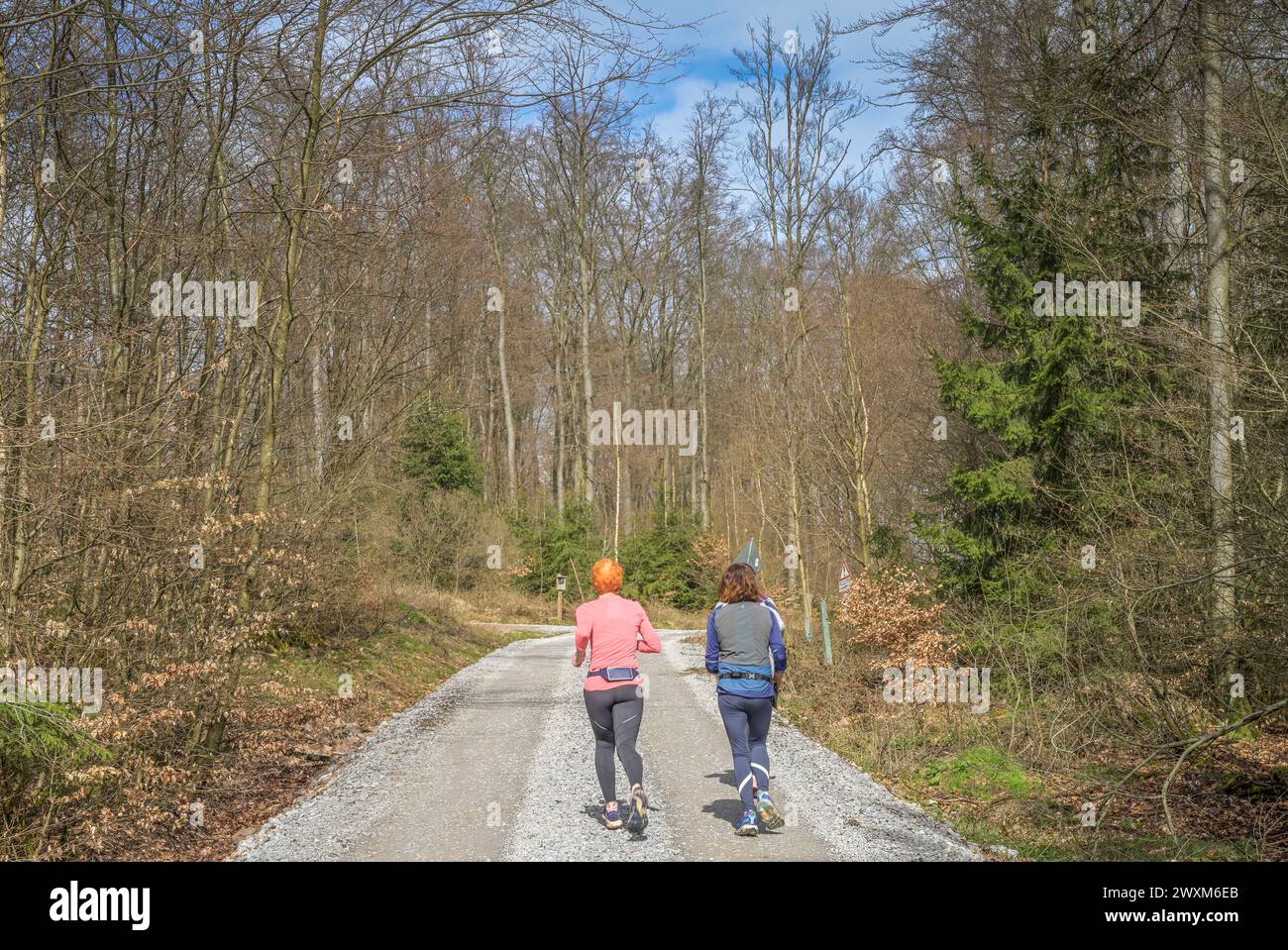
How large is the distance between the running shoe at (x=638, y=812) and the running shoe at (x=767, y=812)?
85 cm

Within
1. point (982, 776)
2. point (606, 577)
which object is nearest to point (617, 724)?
point (606, 577)

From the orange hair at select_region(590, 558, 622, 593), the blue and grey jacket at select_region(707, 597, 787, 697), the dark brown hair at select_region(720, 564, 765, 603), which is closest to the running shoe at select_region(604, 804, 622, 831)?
the blue and grey jacket at select_region(707, 597, 787, 697)

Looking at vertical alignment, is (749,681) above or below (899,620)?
above

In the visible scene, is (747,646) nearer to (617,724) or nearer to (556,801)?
(617,724)

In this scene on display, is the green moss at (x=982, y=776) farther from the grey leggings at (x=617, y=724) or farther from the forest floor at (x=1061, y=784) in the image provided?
the grey leggings at (x=617, y=724)

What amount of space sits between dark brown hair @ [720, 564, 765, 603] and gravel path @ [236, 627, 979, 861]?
177cm

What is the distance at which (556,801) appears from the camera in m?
8.70

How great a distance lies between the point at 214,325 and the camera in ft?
39.8

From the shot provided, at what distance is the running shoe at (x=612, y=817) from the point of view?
7.63m

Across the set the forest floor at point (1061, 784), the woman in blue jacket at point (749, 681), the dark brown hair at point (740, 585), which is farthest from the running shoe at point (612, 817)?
the forest floor at point (1061, 784)

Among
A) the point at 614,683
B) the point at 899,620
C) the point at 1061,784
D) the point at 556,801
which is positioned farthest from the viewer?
the point at 899,620

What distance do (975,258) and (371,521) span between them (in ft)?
43.0

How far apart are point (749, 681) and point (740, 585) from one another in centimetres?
72
